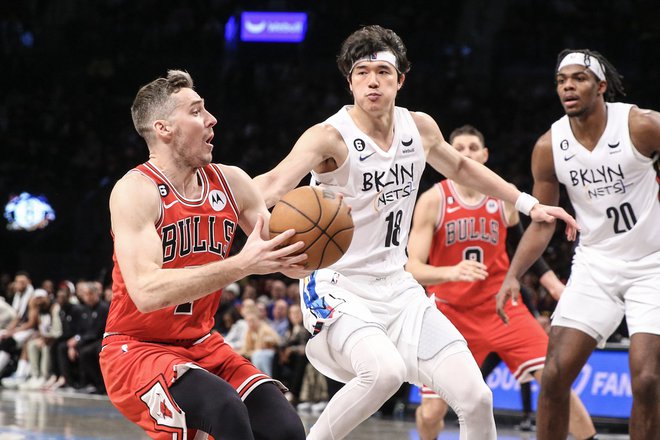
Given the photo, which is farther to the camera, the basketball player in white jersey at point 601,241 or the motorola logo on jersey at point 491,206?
the motorola logo on jersey at point 491,206

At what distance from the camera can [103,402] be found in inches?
540

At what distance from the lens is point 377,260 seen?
5.30 metres

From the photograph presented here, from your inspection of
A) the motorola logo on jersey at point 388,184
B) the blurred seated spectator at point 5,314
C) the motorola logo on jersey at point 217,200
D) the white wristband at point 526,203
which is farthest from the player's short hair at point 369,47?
the blurred seated spectator at point 5,314

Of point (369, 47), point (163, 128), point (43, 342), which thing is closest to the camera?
point (163, 128)

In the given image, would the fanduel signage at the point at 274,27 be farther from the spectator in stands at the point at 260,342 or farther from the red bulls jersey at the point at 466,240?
the red bulls jersey at the point at 466,240

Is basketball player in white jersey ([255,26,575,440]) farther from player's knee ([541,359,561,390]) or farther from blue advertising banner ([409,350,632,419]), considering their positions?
blue advertising banner ([409,350,632,419])

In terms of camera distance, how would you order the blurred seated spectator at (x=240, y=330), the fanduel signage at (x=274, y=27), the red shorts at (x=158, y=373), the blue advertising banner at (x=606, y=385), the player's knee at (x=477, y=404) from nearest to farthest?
the red shorts at (x=158, y=373)
the player's knee at (x=477, y=404)
the blue advertising banner at (x=606, y=385)
the blurred seated spectator at (x=240, y=330)
the fanduel signage at (x=274, y=27)

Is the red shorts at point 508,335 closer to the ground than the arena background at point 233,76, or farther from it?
closer to the ground

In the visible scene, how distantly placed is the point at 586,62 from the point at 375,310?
2029 millimetres

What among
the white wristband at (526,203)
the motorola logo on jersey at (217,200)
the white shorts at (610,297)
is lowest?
the white shorts at (610,297)

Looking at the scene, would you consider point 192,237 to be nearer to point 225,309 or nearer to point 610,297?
point 610,297

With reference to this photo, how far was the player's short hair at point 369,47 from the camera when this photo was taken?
5.45 m

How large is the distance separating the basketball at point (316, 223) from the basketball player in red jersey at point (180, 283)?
0.10m

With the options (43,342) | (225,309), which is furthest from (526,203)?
(43,342)
